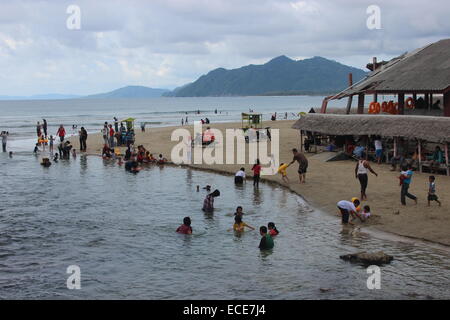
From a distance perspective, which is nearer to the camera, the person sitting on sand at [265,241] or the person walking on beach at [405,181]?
the person sitting on sand at [265,241]

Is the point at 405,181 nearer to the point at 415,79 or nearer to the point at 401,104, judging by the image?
the point at 415,79

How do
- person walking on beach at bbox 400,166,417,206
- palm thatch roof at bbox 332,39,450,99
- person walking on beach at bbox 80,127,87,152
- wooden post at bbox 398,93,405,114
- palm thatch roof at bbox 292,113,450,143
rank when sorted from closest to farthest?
person walking on beach at bbox 400,166,417,206 < palm thatch roof at bbox 292,113,450,143 < palm thatch roof at bbox 332,39,450,99 < wooden post at bbox 398,93,405,114 < person walking on beach at bbox 80,127,87,152

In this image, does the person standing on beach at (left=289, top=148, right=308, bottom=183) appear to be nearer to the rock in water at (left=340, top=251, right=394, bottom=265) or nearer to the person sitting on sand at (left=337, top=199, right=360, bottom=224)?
the person sitting on sand at (left=337, top=199, right=360, bottom=224)

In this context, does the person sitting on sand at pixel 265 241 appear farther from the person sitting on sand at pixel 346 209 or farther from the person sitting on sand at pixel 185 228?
the person sitting on sand at pixel 346 209

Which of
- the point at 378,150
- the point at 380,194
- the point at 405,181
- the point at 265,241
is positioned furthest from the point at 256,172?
the point at 265,241

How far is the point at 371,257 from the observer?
1459 cm

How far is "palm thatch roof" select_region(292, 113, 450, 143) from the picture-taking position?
25734 millimetres

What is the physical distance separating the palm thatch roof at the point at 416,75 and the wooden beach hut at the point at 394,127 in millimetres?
2612

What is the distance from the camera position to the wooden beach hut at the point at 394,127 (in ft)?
83.9

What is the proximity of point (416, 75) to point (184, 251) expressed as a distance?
20970mm

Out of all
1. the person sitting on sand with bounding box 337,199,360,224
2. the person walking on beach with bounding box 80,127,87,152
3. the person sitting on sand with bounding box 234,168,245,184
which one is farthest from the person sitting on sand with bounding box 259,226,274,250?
the person walking on beach with bounding box 80,127,87,152

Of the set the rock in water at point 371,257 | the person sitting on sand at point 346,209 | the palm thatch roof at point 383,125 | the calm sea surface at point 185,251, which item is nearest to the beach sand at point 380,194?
the person sitting on sand at point 346,209

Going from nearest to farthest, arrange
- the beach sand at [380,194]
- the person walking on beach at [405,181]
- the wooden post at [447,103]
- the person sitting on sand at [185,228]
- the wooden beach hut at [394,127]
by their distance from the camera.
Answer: the beach sand at [380,194] → the person sitting on sand at [185,228] → the person walking on beach at [405,181] → the wooden beach hut at [394,127] → the wooden post at [447,103]

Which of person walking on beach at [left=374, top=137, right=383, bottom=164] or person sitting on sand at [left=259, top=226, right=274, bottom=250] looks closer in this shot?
person sitting on sand at [left=259, top=226, right=274, bottom=250]
